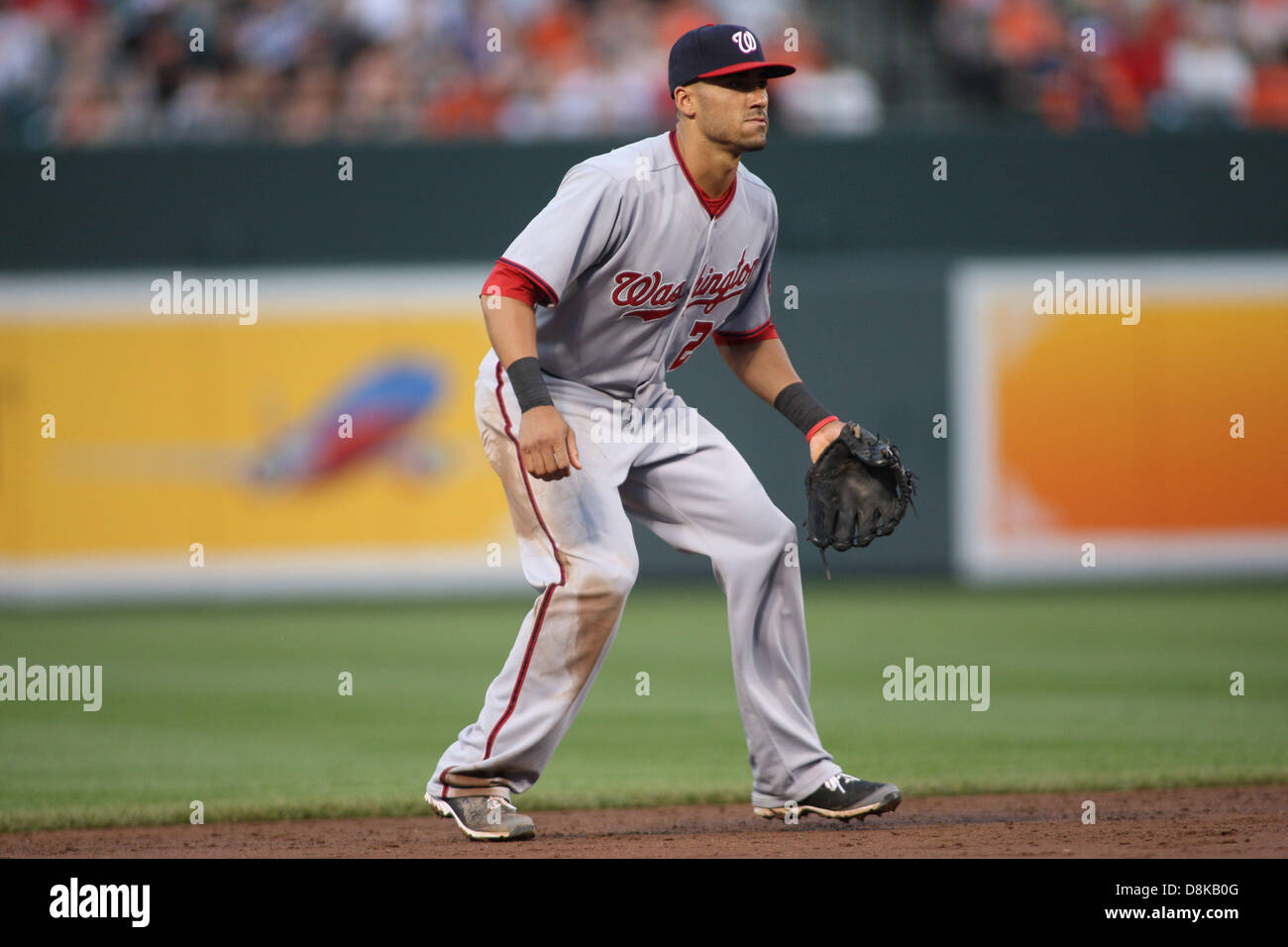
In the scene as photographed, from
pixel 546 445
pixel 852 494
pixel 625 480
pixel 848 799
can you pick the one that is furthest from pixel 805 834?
pixel 546 445

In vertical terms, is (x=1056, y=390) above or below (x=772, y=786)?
above

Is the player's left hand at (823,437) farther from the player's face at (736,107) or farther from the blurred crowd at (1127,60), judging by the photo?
the blurred crowd at (1127,60)

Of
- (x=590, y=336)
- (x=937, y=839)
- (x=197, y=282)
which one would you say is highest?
(x=197, y=282)

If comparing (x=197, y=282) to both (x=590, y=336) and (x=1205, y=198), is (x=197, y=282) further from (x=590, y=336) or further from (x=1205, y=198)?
(x=590, y=336)

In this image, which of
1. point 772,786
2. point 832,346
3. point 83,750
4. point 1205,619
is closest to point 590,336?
point 772,786

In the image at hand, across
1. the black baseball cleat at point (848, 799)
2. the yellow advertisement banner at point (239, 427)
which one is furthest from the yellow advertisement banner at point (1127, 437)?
the black baseball cleat at point (848, 799)

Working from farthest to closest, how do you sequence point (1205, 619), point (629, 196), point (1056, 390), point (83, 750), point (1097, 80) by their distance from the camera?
point (1097, 80) < point (1056, 390) < point (1205, 619) < point (83, 750) < point (629, 196)

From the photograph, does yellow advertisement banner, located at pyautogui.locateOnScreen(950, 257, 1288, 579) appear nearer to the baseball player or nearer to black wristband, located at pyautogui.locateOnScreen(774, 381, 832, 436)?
black wristband, located at pyautogui.locateOnScreen(774, 381, 832, 436)
